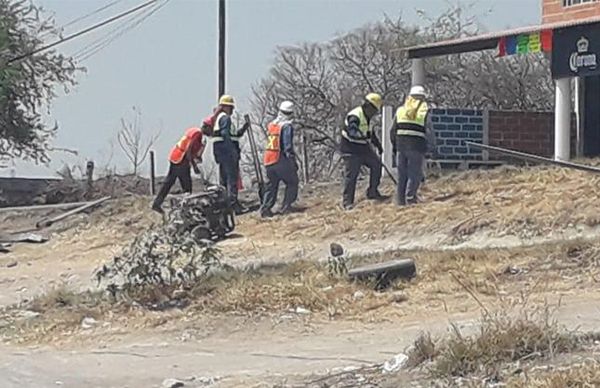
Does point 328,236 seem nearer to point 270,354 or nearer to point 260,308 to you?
point 260,308

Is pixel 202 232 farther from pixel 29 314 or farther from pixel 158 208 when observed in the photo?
pixel 158 208

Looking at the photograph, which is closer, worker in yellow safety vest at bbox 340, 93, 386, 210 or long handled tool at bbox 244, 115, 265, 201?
worker in yellow safety vest at bbox 340, 93, 386, 210

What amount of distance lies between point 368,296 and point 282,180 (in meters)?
7.35

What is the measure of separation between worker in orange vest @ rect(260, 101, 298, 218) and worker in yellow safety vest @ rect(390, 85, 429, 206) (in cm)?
190

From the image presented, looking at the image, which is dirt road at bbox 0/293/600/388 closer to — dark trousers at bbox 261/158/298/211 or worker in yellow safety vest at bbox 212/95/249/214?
dark trousers at bbox 261/158/298/211

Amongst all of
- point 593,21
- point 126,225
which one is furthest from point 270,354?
point 593,21

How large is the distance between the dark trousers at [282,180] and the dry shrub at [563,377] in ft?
39.1

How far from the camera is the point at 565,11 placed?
26688 mm

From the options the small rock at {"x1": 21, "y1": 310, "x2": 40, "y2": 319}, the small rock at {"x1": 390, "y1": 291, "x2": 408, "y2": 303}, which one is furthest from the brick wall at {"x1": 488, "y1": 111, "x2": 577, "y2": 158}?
the small rock at {"x1": 21, "y1": 310, "x2": 40, "y2": 319}

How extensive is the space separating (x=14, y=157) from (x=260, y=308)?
2878cm

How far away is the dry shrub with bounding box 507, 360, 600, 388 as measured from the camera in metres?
7.81

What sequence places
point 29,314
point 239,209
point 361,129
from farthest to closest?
point 239,209, point 361,129, point 29,314

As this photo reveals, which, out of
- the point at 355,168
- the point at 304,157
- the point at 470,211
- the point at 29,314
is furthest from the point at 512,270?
the point at 304,157

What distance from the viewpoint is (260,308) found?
13.2 meters
